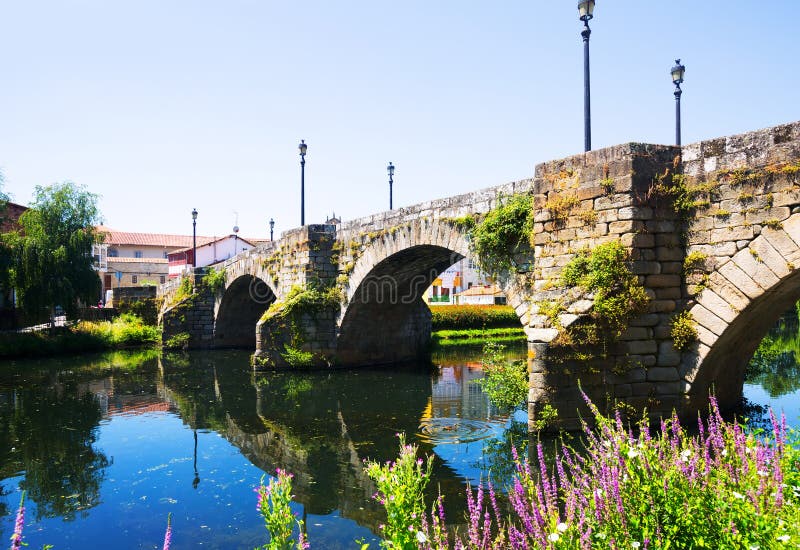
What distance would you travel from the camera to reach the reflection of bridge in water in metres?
7.79

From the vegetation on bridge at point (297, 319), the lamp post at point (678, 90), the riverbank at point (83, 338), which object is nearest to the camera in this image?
the lamp post at point (678, 90)

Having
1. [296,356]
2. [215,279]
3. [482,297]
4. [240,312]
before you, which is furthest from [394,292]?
[482,297]

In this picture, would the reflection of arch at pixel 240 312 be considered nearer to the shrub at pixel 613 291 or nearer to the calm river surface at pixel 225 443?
the calm river surface at pixel 225 443

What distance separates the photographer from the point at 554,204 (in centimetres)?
921

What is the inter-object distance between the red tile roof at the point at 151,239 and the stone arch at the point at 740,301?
62485mm

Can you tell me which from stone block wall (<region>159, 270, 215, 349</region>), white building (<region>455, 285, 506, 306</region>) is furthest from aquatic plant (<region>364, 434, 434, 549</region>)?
white building (<region>455, 285, 506, 306</region>)

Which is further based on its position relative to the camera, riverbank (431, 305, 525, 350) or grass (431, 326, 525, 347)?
riverbank (431, 305, 525, 350)

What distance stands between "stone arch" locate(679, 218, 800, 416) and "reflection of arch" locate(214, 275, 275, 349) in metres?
19.3

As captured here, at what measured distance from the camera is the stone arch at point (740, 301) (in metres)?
7.01

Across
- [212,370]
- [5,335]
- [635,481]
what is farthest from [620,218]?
[5,335]

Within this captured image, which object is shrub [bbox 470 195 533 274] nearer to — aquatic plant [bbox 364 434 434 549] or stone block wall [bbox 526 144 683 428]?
stone block wall [bbox 526 144 683 428]

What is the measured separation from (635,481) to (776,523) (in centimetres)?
71

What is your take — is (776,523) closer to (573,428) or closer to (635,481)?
(635,481)

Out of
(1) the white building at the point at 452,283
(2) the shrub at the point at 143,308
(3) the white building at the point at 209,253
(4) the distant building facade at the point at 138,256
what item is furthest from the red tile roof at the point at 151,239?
(2) the shrub at the point at 143,308
